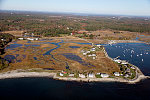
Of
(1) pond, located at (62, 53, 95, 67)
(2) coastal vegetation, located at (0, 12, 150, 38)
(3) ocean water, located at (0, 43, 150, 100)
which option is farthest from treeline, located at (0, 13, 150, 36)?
(3) ocean water, located at (0, 43, 150, 100)

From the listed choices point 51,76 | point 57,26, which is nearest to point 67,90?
point 51,76

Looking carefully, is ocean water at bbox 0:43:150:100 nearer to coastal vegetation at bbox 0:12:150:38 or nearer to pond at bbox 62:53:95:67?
pond at bbox 62:53:95:67

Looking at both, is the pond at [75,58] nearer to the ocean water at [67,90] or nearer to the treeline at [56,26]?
the ocean water at [67,90]

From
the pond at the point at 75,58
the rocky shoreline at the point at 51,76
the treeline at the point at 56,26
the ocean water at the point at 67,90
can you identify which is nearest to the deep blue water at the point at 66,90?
the ocean water at the point at 67,90

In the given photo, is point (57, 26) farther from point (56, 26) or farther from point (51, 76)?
point (51, 76)

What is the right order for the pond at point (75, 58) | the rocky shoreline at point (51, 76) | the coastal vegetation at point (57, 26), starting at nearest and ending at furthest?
A: the rocky shoreline at point (51, 76), the pond at point (75, 58), the coastal vegetation at point (57, 26)

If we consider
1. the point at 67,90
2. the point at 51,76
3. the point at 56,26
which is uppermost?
the point at 56,26

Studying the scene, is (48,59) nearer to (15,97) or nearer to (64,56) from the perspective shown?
(64,56)

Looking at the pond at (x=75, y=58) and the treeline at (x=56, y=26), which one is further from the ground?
the treeline at (x=56, y=26)
